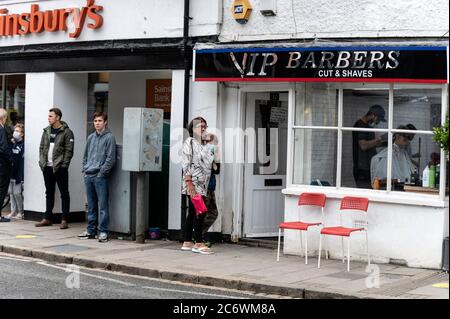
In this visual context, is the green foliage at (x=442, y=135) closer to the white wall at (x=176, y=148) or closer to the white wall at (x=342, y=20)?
the white wall at (x=342, y=20)

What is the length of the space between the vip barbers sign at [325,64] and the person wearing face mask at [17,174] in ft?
15.4

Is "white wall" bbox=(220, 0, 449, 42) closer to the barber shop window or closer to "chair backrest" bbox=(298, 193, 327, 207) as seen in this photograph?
the barber shop window

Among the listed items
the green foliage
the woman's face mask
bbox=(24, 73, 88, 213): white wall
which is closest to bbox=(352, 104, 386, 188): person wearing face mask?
the green foliage

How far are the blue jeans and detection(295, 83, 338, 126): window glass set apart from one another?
3.46 metres

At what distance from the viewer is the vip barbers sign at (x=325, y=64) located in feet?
34.9

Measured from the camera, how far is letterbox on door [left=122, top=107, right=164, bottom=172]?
12.6 meters

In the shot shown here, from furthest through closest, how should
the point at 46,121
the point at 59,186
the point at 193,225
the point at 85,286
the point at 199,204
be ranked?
the point at 46,121
the point at 59,186
the point at 193,225
the point at 199,204
the point at 85,286

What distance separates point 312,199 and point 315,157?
0.78 m

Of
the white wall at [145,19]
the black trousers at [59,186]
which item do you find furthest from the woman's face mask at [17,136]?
the white wall at [145,19]

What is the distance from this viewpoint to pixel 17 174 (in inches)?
609

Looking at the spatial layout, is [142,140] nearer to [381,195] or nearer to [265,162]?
[265,162]

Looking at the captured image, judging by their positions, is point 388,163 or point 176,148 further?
point 176,148

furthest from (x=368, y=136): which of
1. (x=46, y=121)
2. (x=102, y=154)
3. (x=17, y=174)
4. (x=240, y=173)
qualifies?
(x=17, y=174)

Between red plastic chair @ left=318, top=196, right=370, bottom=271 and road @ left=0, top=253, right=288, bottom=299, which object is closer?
road @ left=0, top=253, right=288, bottom=299
